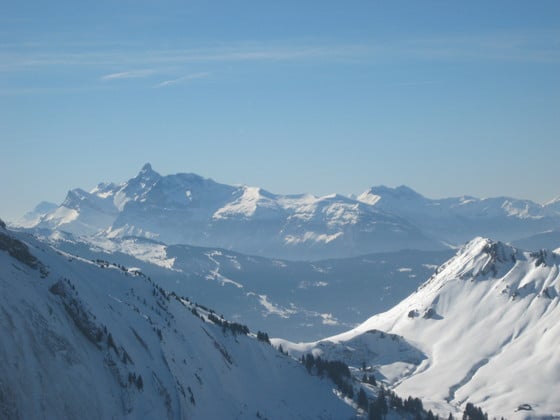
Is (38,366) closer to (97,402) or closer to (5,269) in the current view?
(97,402)

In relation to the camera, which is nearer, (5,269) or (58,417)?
(58,417)

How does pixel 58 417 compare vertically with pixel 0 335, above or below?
below

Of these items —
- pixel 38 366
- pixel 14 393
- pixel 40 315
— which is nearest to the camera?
pixel 14 393

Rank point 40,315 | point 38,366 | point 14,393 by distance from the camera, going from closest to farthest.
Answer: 1. point 14,393
2. point 38,366
3. point 40,315

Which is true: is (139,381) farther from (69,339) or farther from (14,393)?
(14,393)

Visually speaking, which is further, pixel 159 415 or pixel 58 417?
pixel 159 415

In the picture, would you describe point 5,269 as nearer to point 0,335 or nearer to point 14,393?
point 0,335

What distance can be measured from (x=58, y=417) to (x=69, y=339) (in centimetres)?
2355

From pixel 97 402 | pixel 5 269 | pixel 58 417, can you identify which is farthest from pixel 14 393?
pixel 5 269

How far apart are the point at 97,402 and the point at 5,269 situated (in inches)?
1328

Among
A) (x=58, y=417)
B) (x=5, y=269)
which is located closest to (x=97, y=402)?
(x=58, y=417)

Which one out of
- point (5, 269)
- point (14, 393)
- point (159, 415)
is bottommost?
point (159, 415)

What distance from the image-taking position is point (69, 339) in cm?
18838

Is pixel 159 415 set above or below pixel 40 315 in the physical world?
below
